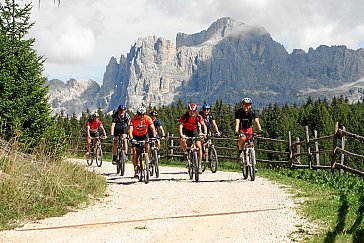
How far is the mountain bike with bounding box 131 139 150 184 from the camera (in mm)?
12773

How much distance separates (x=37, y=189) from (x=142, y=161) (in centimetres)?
486

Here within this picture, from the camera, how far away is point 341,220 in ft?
22.6

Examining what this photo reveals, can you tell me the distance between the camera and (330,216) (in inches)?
287

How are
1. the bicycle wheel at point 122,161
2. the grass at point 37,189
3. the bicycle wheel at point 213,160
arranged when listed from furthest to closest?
the bicycle wheel at point 213,160 → the bicycle wheel at point 122,161 → the grass at point 37,189

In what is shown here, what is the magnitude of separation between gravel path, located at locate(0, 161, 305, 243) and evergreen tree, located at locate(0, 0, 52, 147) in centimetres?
934

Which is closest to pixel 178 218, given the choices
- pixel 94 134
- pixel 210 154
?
pixel 210 154

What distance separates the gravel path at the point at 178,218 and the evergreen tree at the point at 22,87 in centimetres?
934

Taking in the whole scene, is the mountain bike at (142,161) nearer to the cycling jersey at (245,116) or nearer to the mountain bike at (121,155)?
the mountain bike at (121,155)

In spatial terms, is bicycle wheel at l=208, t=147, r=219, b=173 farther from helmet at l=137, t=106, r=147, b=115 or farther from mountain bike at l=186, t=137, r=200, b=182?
helmet at l=137, t=106, r=147, b=115

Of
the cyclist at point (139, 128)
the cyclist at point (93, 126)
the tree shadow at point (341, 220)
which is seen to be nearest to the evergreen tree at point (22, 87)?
the cyclist at point (93, 126)

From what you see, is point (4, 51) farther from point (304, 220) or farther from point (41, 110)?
point (304, 220)

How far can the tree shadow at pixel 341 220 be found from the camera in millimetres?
5934

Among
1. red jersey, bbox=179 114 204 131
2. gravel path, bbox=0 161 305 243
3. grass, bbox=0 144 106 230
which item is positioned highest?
red jersey, bbox=179 114 204 131

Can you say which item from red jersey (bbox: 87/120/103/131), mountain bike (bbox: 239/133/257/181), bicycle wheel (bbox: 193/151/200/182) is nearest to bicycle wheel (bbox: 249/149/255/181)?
mountain bike (bbox: 239/133/257/181)
